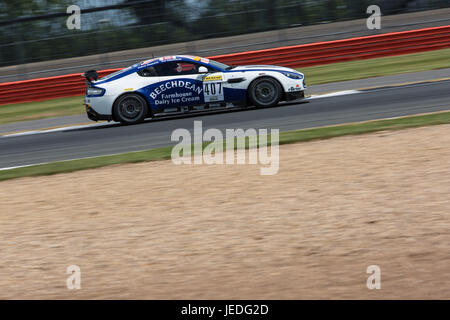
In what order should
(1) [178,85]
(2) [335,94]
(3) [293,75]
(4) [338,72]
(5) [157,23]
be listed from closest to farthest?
(3) [293,75] < (1) [178,85] < (2) [335,94] < (4) [338,72] < (5) [157,23]

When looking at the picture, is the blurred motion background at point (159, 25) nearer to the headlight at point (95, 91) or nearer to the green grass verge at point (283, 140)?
the headlight at point (95, 91)

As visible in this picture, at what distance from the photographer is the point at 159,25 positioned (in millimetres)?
21516

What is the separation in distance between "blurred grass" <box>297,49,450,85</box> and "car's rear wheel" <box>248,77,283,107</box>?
13.9 feet

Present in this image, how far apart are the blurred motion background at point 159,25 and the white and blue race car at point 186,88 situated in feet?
29.8

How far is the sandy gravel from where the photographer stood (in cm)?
462

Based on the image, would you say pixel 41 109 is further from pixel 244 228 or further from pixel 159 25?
pixel 244 228

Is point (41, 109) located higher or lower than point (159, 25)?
Result: lower

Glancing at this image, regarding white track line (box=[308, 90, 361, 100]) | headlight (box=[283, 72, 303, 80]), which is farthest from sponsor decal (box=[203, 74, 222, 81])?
white track line (box=[308, 90, 361, 100])

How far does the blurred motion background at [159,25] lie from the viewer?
21.5 meters

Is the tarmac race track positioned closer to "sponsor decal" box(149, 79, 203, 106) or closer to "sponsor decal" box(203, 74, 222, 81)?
"sponsor decal" box(149, 79, 203, 106)

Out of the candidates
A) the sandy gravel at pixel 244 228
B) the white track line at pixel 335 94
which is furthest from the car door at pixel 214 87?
the sandy gravel at pixel 244 228

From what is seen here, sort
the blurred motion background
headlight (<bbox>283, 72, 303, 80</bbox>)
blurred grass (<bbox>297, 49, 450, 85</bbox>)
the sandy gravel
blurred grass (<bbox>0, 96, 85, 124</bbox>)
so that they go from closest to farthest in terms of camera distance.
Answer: the sandy gravel < headlight (<bbox>283, 72, 303, 80</bbox>) < blurred grass (<bbox>297, 49, 450, 85</bbox>) < blurred grass (<bbox>0, 96, 85, 124</bbox>) < the blurred motion background

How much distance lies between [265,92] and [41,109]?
809 centimetres

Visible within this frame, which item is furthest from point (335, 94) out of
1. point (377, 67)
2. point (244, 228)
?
point (244, 228)
